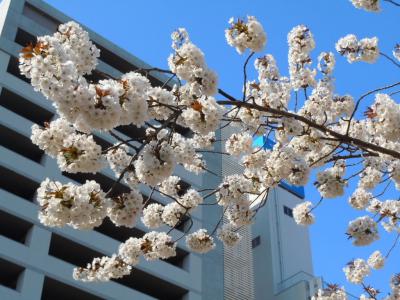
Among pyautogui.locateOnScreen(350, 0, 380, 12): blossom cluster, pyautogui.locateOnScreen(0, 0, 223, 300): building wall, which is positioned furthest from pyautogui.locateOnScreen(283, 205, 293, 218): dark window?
pyautogui.locateOnScreen(350, 0, 380, 12): blossom cluster

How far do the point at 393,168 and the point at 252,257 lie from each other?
32642 mm

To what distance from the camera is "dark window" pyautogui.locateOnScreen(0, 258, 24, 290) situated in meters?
25.6

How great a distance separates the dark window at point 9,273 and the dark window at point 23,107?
8096 mm

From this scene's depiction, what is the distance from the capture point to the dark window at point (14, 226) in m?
27.0

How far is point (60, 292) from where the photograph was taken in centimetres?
2775

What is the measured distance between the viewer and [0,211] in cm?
2650

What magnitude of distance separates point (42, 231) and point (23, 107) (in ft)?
24.2

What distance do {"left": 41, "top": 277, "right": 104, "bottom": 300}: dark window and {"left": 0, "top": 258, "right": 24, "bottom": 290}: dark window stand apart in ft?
4.02

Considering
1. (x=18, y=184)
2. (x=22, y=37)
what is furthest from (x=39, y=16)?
(x=18, y=184)

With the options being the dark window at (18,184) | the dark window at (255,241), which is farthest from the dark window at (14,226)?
the dark window at (255,241)

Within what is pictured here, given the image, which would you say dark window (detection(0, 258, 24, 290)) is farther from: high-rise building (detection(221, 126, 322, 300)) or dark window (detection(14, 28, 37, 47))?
dark window (detection(14, 28, 37, 47))

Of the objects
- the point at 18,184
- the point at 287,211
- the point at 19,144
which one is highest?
the point at 287,211

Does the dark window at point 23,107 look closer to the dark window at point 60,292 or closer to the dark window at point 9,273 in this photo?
the dark window at point 9,273

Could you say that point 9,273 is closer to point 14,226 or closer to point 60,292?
point 14,226
